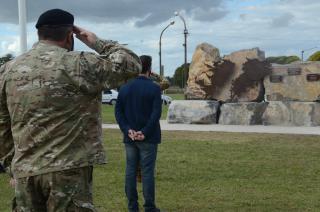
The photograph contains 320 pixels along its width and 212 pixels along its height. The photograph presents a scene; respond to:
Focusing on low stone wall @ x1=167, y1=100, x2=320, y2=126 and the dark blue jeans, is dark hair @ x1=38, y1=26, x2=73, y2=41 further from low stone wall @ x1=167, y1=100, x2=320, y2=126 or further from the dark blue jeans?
low stone wall @ x1=167, y1=100, x2=320, y2=126

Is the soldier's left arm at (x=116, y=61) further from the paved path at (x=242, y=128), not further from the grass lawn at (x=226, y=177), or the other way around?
the paved path at (x=242, y=128)

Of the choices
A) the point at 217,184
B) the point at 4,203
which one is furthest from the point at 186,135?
the point at 4,203

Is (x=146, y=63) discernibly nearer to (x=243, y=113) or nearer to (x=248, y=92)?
(x=243, y=113)

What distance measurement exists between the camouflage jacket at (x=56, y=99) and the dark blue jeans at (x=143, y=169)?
102 inches

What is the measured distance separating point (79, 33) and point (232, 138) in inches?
401

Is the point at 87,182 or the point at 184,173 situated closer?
the point at 87,182

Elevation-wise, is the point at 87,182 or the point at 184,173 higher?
the point at 87,182

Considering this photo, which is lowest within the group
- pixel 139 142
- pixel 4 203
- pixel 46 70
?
pixel 4 203

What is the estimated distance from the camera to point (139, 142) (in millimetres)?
5887

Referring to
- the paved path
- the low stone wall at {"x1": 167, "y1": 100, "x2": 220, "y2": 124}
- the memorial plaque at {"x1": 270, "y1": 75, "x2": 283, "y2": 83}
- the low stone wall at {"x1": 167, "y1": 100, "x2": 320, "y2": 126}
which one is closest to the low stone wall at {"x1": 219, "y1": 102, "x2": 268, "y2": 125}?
the low stone wall at {"x1": 167, "y1": 100, "x2": 320, "y2": 126}

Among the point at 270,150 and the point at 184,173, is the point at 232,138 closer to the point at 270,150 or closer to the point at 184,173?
the point at 270,150

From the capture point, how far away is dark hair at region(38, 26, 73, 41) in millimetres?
3227

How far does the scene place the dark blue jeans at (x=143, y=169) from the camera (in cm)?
589

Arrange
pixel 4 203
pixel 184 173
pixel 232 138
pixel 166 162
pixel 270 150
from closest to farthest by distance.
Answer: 1. pixel 4 203
2. pixel 184 173
3. pixel 166 162
4. pixel 270 150
5. pixel 232 138
